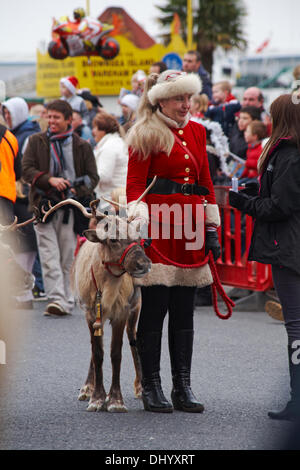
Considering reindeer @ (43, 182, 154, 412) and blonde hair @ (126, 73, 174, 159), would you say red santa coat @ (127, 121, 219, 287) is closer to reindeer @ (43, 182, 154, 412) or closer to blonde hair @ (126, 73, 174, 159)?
blonde hair @ (126, 73, 174, 159)

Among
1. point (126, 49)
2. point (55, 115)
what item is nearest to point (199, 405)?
point (55, 115)

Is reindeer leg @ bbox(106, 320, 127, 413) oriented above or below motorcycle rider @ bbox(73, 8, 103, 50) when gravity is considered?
below

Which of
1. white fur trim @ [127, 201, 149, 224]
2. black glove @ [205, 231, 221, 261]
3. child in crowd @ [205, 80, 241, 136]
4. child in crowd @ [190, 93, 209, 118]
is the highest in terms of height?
white fur trim @ [127, 201, 149, 224]

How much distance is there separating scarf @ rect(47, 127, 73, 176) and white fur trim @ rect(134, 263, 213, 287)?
434cm

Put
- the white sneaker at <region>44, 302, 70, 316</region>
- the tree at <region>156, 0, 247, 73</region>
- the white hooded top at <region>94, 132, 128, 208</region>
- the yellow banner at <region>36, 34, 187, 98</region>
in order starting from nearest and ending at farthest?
the white sneaker at <region>44, 302, 70, 316</region>, the white hooded top at <region>94, 132, 128, 208</region>, the yellow banner at <region>36, 34, 187, 98</region>, the tree at <region>156, 0, 247, 73</region>

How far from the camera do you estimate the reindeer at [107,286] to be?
5684 mm

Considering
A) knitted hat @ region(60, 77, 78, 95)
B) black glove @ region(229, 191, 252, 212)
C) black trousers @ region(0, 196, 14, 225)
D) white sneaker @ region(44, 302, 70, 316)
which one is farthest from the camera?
knitted hat @ region(60, 77, 78, 95)

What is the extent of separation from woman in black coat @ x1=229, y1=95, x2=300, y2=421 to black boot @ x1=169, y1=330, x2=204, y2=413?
0.57 m

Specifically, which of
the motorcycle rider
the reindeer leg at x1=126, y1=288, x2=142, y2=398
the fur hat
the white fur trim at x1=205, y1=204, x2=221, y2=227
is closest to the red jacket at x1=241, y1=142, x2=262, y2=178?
the reindeer leg at x1=126, y1=288, x2=142, y2=398

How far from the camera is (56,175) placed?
10133 mm

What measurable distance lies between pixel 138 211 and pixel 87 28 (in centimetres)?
1555

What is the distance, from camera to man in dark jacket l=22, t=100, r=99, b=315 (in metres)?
10.0

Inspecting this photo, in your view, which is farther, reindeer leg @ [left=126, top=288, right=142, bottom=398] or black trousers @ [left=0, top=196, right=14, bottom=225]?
black trousers @ [left=0, top=196, right=14, bottom=225]

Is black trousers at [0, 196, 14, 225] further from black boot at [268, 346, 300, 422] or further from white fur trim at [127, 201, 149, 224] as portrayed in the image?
black boot at [268, 346, 300, 422]
